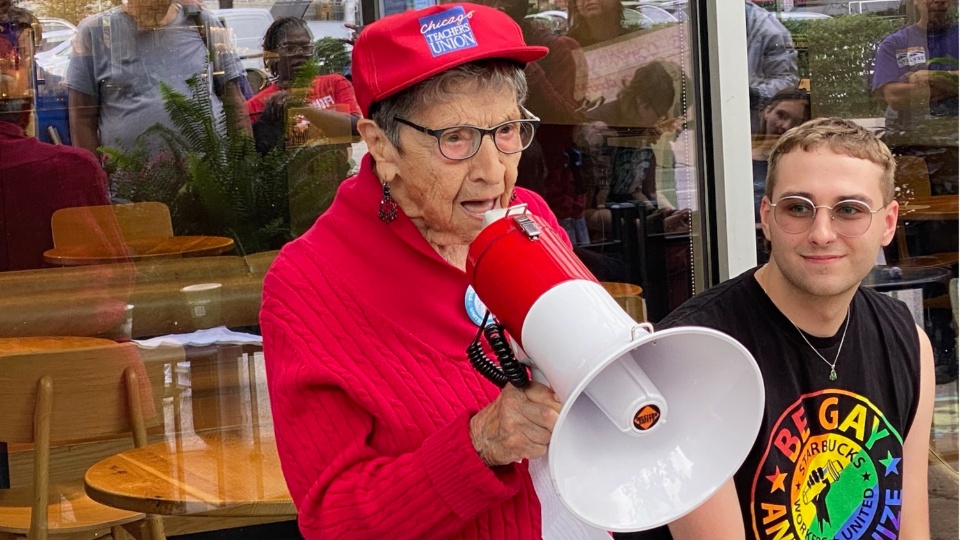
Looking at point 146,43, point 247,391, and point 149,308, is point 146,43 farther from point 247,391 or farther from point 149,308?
point 247,391

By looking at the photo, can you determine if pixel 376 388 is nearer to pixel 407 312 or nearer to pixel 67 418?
pixel 407 312

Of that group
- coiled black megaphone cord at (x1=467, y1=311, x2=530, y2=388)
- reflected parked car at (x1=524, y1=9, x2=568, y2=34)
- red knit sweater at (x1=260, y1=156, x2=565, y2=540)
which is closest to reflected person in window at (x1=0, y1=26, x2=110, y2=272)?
reflected parked car at (x1=524, y1=9, x2=568, y2=34)

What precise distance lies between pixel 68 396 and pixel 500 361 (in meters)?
2.20

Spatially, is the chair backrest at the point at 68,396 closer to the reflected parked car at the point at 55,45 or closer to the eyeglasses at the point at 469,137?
the reflected parked car at the point at 55,45

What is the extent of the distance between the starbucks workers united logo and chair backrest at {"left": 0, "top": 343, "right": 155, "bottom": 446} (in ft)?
6.42

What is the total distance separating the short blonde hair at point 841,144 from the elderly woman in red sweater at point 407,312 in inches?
38.5

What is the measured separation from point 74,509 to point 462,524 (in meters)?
2.30

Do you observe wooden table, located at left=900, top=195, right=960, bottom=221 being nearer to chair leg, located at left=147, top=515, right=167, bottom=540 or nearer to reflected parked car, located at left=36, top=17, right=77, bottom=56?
chair leg, located at left=147, top=515, right=167, bottom=540

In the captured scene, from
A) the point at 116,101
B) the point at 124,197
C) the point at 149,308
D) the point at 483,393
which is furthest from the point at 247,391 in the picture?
the point at 483,393

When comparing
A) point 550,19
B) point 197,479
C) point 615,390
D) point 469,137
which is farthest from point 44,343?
point 615,390

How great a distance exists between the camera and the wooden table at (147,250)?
3.70 metres

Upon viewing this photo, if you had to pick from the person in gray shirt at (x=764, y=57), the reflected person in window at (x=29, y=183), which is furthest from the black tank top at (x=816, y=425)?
the reflected person in window at (x=29, y=183)

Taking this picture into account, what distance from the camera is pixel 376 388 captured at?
1751mm

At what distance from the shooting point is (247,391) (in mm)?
3914
